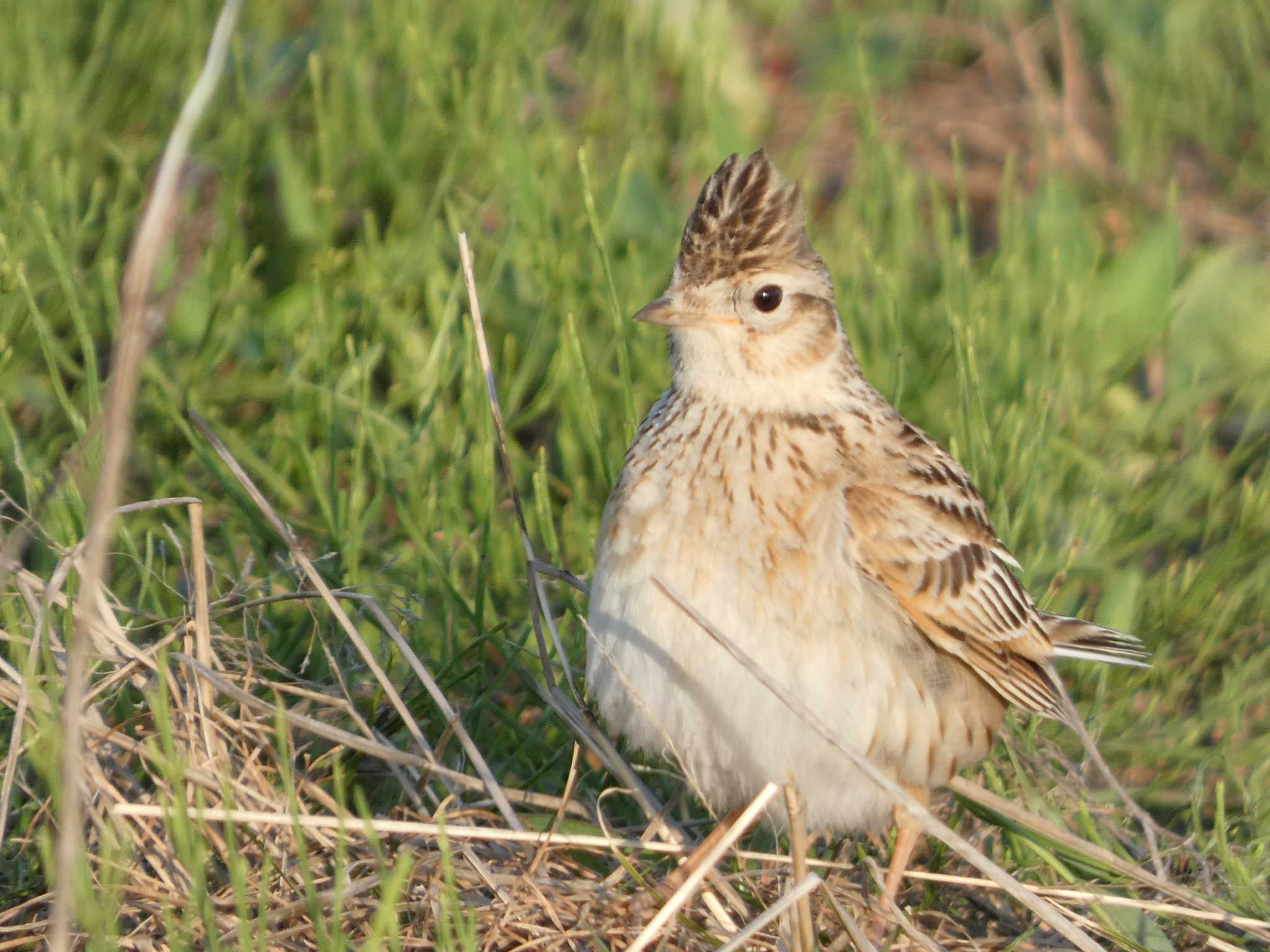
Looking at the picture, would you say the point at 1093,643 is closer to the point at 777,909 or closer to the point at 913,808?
the point at 913,808

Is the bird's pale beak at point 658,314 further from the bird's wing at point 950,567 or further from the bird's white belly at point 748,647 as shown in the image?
the bird's wing at point 950,567

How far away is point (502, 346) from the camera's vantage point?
6.04 metres

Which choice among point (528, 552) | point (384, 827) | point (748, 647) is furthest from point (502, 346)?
point (384, 827)

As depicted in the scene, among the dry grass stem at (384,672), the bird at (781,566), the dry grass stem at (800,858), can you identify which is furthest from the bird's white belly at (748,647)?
the dry grass stem at (384,672)

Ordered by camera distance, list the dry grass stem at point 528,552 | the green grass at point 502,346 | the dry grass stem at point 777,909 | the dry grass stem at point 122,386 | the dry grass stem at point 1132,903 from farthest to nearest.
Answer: the green grass at point 502,346 → the dry grass stem at point 528,552 → the dry grass stem at point 1132,903 → the dry grass stem at point 777,909 → the dry grass stem at point 122,386

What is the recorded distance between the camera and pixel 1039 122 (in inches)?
311

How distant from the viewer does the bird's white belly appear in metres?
3.87

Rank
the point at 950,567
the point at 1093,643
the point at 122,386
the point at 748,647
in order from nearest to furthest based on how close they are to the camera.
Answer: the point at 122,386 → the point at 748,647 → the point at 950,567 → the point at 1093,643

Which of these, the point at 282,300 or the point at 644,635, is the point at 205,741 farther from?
the point at 282,300

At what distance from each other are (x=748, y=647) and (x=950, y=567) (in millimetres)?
714

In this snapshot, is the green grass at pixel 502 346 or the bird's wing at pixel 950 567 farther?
the green grass at pixel 502 346

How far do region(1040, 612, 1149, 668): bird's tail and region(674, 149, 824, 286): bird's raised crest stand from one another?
144cm

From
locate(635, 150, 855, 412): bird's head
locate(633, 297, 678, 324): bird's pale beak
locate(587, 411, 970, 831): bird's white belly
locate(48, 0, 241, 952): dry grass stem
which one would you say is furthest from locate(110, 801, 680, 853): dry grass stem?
locate(633, 297, 678, 324): bird's pale beak

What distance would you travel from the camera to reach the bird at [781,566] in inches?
153
